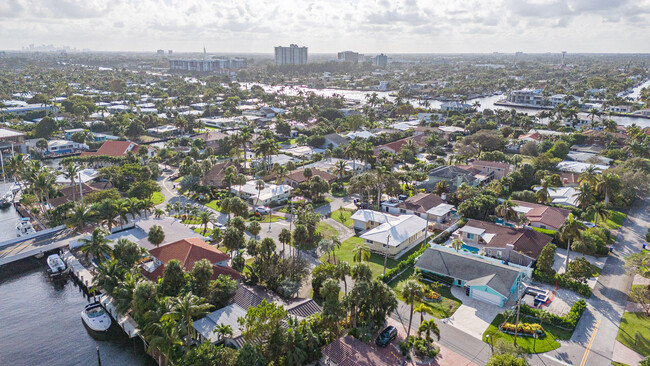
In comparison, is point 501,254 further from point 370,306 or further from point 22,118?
point 22,118

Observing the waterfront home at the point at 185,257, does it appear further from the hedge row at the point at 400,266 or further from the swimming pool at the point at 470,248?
the swimming pool at the point at 470,248

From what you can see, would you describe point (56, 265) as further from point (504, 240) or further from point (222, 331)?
point (504, 240)

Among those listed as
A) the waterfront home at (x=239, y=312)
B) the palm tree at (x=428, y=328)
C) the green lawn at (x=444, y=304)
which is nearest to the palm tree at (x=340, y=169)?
the green lawn at (x=444, y=304)

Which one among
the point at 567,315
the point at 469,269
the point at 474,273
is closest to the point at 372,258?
the point at 469,269

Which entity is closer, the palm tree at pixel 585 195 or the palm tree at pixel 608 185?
the palm tree at pixel 585 195

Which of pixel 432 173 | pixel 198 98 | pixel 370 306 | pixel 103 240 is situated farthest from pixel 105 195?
pixel 198 98

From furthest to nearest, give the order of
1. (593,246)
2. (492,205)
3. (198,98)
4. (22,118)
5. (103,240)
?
(198,98) < (22,118) < (492,205) < (593,246) < (103,240)

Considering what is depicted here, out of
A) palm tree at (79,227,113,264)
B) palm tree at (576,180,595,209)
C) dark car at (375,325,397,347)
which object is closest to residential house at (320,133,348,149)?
palm tree at (576,180,595,209)
